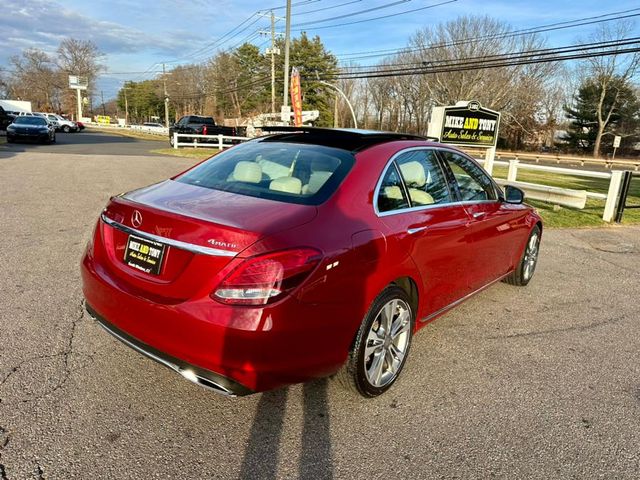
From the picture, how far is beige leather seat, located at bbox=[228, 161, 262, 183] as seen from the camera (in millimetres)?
3182

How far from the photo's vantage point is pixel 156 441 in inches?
97.4

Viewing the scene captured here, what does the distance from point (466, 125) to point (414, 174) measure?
9.57 meters

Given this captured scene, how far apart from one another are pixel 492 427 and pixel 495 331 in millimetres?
1514

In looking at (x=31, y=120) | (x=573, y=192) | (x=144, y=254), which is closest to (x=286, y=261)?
(x=144, y=254)

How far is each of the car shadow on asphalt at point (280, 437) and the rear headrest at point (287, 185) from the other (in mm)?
1293

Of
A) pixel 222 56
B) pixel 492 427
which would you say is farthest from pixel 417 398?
pixel 222 56

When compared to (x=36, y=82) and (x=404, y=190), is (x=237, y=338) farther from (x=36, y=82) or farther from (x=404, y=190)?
(x=36, y=82)

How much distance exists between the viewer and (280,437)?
2.56 meters

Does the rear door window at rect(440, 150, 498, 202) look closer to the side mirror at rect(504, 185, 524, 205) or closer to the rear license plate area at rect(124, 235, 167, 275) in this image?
the side mirror at rect(504, 185, 524, 205)

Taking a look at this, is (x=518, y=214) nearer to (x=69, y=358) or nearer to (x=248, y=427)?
(x=248, y=427)

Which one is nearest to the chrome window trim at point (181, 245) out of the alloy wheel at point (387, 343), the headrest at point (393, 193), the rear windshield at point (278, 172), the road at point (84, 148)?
the rear windshield at point (278, 172)

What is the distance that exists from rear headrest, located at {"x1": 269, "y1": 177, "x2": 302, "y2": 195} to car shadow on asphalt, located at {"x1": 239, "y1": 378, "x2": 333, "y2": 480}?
129 cm

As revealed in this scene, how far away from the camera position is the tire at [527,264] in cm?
521

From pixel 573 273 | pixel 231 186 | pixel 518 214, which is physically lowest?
pixel 573 273
